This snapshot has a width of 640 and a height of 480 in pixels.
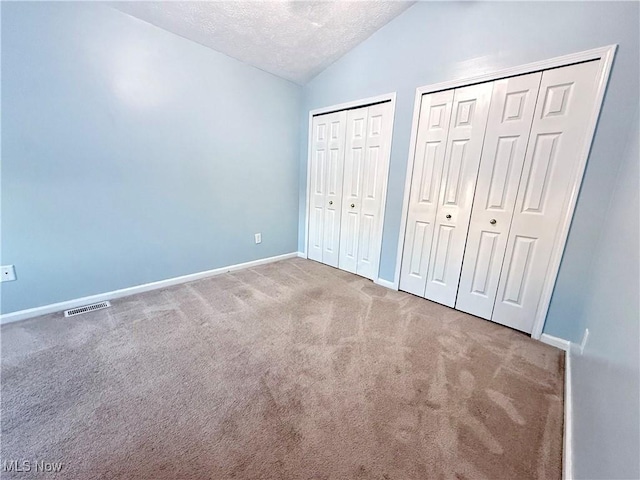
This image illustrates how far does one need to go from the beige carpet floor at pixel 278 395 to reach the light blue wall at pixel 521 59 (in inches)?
30.2

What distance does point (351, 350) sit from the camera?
1.73 meters

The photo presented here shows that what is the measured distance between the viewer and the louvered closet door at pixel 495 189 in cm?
184

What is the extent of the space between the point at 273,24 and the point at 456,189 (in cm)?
223

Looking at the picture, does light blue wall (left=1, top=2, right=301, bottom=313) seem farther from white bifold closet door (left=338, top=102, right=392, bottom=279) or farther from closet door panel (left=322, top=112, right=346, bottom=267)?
white bifold closet door (left=338, top=102, right=392, bottom=279)

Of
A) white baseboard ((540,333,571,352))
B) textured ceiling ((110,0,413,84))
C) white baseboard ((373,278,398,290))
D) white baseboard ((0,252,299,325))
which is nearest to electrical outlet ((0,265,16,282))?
white baseboard ((0,252,299,325))

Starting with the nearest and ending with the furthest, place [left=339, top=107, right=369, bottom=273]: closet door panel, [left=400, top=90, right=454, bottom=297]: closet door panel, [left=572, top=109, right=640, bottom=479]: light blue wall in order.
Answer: [left=572, top=109, right=640, bottom=479]: light blue wall, [left=400, top=90, right=454, bottom=297]: closet door panel, [left=339, top=107, right=369, bottom=273]: closet door panel

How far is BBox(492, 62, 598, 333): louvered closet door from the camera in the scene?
5.36 ft

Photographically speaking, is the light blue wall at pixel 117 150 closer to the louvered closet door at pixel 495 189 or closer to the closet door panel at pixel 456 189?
the closet door panel at pixel 456 189

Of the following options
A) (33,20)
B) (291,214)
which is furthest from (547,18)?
(33,20)

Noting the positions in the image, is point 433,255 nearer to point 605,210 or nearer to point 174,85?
point 605,210

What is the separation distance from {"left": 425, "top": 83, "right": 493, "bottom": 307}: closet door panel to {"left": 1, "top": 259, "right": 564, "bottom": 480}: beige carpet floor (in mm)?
349

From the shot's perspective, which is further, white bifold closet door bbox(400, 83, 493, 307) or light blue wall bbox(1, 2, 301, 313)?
white bifold closet door bbox(400, 83, 493, 307)

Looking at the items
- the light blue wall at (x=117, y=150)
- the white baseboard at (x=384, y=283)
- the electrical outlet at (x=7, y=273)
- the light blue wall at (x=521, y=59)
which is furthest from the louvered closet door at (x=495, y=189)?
the electrical outlet at (x=7, y=273)

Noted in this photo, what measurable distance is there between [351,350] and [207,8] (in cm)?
293
